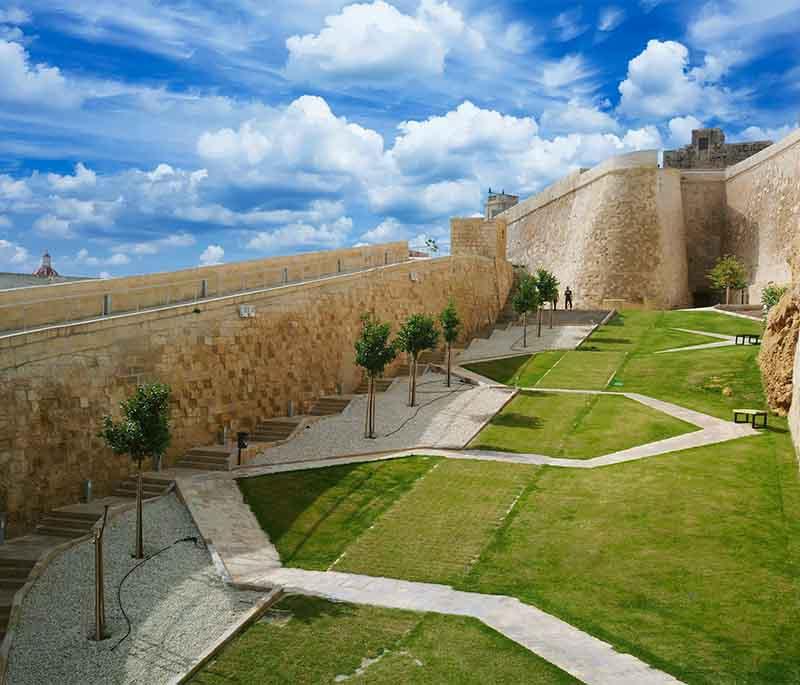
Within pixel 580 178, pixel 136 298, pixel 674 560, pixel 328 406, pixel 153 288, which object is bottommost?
pixel 674 560

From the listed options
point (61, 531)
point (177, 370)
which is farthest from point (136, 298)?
point (61, 531)

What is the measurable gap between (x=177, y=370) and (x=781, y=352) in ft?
56.9

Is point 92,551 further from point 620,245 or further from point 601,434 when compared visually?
point 620,245

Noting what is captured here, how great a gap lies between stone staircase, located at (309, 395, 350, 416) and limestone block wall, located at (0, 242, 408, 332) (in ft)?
15.0

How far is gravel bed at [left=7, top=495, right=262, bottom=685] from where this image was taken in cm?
1118

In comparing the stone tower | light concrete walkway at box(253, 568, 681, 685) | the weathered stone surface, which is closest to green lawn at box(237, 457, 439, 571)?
light concrete walkway at box(253, 568, 681, 685)

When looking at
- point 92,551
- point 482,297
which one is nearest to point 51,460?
point 92,551

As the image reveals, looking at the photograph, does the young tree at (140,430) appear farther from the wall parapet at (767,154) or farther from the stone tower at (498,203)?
the stone tower at (498,203)

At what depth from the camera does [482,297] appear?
139ft

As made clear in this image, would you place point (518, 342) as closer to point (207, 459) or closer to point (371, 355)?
point (371, 355)

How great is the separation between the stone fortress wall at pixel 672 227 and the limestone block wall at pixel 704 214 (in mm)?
66

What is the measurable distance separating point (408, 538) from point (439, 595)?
2.46m

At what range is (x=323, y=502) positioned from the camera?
17.2 meters

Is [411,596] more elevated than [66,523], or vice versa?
[66,523]
